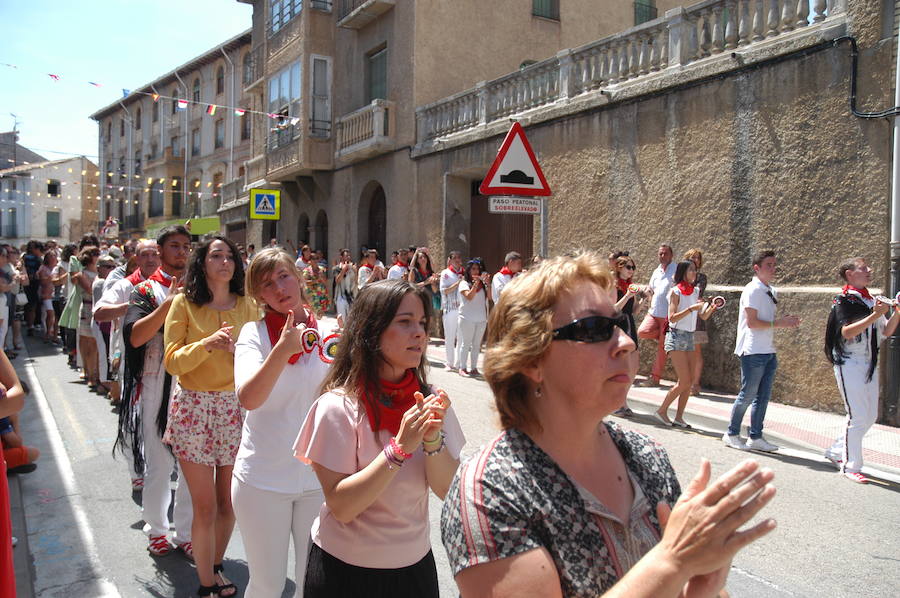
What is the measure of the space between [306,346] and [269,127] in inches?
865

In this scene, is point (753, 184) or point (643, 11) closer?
point (753, 184)

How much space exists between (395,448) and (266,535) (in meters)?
1.12

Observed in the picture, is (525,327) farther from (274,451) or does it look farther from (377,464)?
(274,451)

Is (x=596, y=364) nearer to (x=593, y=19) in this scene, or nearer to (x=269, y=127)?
(x=593, y=19)

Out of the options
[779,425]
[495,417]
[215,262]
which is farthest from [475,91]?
[495,417]

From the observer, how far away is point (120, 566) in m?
4.36

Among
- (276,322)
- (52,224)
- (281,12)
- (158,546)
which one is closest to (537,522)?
(276,322)

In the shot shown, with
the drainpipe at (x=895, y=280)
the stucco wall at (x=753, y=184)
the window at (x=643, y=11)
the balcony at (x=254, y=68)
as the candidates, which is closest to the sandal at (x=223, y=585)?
the drainpipe at (x=895, y=280)

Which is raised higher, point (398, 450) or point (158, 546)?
point (398, 450)

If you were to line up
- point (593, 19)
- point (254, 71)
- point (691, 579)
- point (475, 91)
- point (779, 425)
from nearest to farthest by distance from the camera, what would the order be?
1. point (691, 579)
2. point (779, 425)
3. point (475, 91)
4. point (593, 19)
5. point (254, 71)

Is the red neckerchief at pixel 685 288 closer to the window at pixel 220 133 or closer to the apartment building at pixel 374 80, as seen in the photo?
the apartment building at pixel 374 80

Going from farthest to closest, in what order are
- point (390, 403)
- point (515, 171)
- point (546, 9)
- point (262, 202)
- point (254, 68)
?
point (254, 68)
point (262, 202)
point (546, 9)
point (515, 171)
point (390, 403)

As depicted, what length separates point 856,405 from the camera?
6195mm

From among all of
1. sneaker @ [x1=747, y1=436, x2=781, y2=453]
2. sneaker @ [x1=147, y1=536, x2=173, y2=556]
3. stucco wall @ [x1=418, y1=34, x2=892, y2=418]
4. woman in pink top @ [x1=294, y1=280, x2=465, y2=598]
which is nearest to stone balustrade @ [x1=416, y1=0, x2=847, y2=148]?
stucco wall @ [x1=418, y1=34, x2=892, y2=418]
